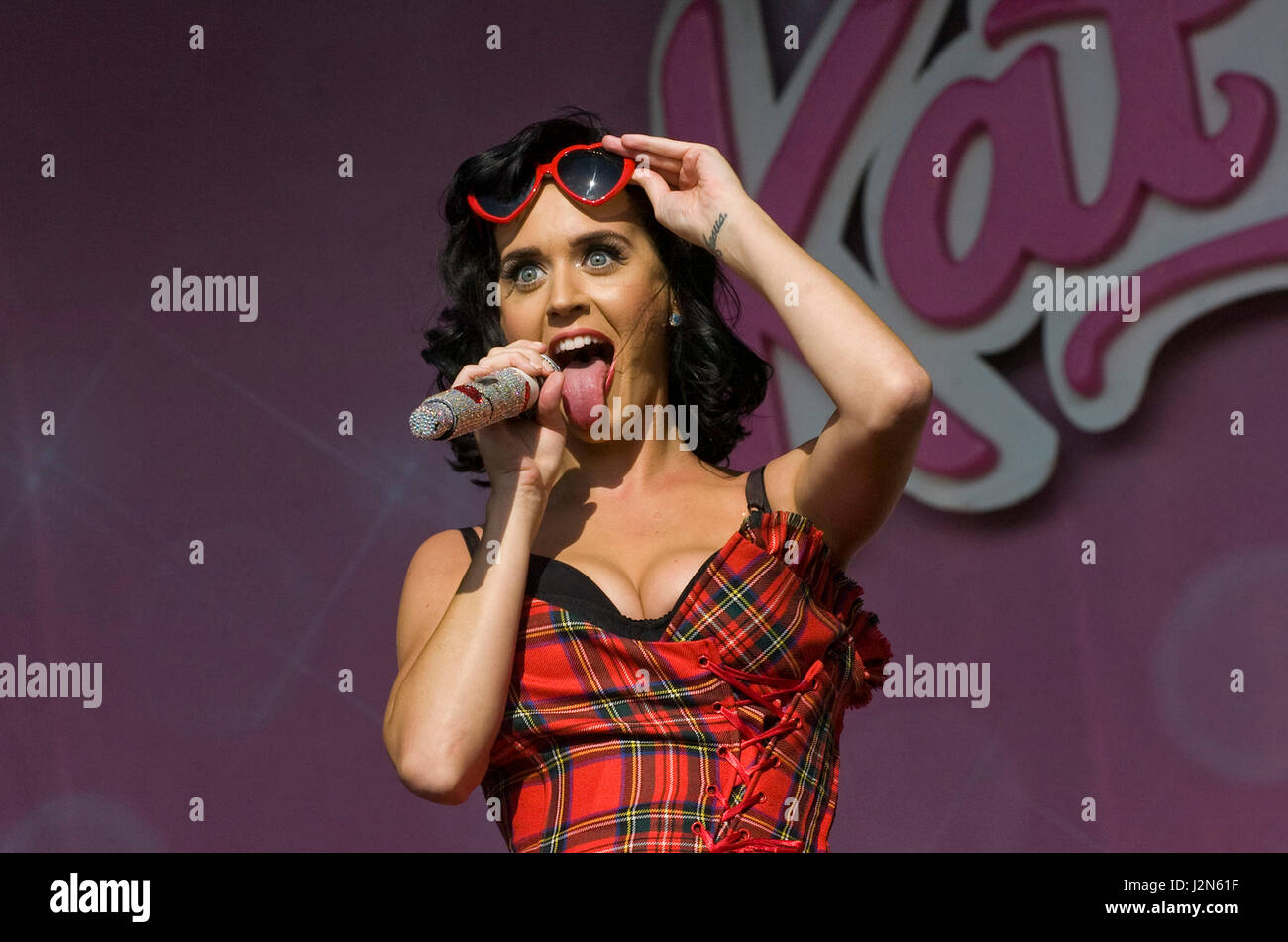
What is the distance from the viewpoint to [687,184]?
1979 mm

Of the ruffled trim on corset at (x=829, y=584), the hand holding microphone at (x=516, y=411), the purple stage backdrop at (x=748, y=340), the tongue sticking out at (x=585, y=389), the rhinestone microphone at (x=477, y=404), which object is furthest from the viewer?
the purple stage backdrop at (x=748, y=340)

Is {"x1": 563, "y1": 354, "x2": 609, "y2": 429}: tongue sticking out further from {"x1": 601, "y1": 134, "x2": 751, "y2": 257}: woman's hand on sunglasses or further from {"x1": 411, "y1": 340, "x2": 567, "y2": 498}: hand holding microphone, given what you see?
{"x1": 601, "y1": 134, "x2": 751, "y2": 257}: woman's hand on sunglasses

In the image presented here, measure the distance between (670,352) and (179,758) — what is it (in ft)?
5.41

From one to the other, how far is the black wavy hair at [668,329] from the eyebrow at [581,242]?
6cm

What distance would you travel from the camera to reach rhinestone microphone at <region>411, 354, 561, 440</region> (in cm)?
158

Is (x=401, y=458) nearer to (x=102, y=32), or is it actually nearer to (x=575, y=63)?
Answer: (x=575, y=63)

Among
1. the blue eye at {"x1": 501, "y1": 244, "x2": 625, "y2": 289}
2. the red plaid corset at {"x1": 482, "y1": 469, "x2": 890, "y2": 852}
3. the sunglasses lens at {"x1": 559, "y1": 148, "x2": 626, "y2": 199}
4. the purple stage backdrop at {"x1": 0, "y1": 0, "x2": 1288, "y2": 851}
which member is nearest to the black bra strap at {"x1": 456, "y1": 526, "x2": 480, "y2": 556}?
the red plaid corset at {"x1": 482, "y1": 469, "x2": 890, "y2": 852}

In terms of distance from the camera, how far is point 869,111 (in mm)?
3248

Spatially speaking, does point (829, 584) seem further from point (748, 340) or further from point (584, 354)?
point (748, 340)

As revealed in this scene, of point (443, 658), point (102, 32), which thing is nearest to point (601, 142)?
point (443, 658)

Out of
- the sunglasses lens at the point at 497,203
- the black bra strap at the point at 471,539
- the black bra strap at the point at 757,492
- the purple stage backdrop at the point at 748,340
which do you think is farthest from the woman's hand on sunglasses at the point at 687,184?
the purple stage backdrop at the point at 748,340

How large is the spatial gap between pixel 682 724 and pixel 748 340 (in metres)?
1.63

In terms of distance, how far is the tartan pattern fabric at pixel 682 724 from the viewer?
5.73 ft

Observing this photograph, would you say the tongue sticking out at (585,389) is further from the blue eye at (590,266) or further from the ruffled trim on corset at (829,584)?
the ruffled trim on corset at (829,584)
